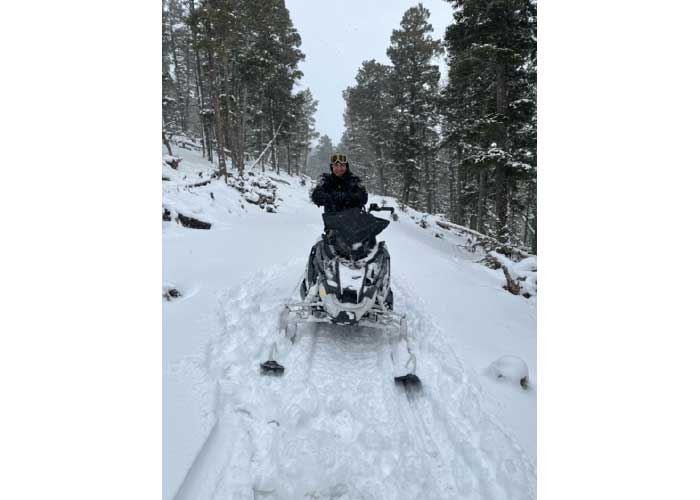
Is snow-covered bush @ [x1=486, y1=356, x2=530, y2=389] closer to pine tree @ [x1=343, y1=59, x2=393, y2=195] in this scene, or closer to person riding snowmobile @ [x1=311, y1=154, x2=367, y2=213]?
person riding snowmobile @ [x1=311, y1=154, x2=367, y2=213]

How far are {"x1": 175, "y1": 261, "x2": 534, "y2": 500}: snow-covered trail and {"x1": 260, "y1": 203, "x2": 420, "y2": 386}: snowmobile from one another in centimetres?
27

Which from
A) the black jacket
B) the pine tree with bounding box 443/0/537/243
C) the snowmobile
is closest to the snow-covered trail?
the snowmobile

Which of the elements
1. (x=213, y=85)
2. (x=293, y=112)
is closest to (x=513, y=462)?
(x=213, y=85)

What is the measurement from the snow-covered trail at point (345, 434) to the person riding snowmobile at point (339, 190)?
2047 millimetres

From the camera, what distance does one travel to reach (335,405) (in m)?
2.65

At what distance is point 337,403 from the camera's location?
2.68 meters

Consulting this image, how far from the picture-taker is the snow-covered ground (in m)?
1.97

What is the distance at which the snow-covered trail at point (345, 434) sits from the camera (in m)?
1.94

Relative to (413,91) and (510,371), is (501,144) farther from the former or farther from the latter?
(413,91)

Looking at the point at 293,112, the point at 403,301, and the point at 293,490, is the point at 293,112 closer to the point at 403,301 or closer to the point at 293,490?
the point at 403,301

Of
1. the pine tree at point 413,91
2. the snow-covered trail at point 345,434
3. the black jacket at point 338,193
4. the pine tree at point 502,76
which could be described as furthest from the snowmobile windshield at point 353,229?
the pine tree at point 413,91

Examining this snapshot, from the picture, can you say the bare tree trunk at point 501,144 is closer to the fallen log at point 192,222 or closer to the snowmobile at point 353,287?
the snowmobile at point 353,287

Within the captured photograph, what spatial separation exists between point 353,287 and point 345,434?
4.79 ft

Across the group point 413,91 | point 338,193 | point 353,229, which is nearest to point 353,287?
point 353,229
